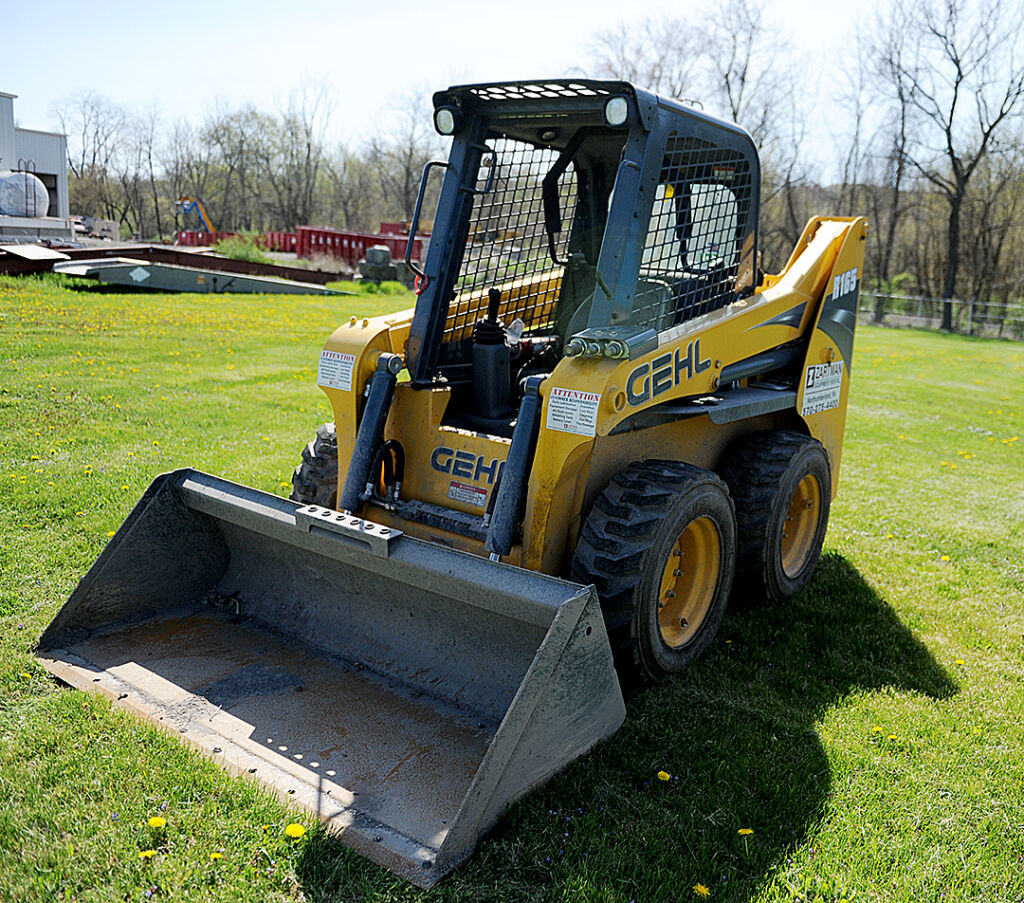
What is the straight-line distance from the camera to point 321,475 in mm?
4738

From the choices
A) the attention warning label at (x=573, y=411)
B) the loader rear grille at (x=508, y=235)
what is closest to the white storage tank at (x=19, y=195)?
the loader rear grille at (x=508, y=235)

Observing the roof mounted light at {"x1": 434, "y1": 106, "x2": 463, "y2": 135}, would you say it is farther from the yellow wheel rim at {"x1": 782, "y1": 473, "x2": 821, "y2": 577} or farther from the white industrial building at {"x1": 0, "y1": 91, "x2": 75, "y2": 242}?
the white industrial building at {"x1": 0, "y1": 91, "x2": 75, "y2": 242}

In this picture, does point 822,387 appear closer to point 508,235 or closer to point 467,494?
point 508,235

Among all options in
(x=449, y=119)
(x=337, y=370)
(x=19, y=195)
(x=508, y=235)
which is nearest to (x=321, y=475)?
(x=337, y=370)

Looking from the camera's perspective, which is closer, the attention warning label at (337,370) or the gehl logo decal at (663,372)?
the gehl logo decal at (663,372)

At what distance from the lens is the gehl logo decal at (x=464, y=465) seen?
13.1ft

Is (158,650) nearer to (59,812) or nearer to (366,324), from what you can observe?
(59,812)

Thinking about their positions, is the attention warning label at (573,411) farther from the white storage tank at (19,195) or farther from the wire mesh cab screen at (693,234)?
the white storage tank at (19,195)

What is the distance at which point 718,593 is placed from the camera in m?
4.22

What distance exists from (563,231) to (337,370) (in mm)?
1458

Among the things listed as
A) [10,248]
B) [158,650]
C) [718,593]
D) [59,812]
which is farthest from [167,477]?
[10,248]

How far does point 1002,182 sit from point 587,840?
1441 inches

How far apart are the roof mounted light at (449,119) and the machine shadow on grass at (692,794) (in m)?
2.77

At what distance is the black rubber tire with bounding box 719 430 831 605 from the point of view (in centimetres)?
466
